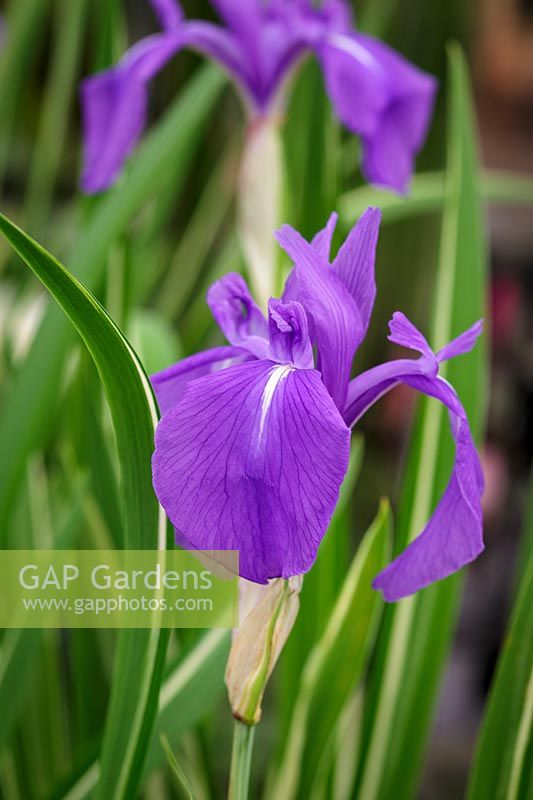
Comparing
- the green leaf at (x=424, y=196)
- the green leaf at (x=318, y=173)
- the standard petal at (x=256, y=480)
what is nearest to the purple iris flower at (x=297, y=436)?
the standard petal at (x=256, y=480)

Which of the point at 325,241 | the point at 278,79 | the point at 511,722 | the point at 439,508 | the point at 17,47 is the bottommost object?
the point at 511,722

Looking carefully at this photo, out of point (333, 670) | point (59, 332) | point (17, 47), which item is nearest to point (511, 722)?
point (333, 670)

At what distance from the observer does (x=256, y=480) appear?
26cm

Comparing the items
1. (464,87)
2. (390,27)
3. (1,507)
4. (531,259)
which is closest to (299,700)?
(1,507)

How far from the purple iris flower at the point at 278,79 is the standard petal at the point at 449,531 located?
A: 1.06 feet

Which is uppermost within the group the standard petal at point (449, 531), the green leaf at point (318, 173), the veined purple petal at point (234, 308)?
the green leaf at point (318, 173)

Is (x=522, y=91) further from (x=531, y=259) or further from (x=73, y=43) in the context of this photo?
(x=73, y=43)

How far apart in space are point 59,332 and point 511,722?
0.31m

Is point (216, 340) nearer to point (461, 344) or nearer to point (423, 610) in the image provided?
point (423, 610)

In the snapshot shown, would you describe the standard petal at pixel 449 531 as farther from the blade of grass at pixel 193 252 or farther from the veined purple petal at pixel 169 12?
the blade of grass at pixel 193 252

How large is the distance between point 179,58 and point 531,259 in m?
→ 0.65

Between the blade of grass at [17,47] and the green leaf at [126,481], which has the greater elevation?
the blade of grass at [17,47]

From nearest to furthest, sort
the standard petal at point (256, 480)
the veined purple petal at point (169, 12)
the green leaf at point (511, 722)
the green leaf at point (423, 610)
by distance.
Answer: the standard petal at point (256, 480) → the green leaf at point (511, 722) → the green leaf at point (423, 610) → the veined purple petal at point (169, 12)

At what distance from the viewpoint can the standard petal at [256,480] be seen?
26 centimetres
